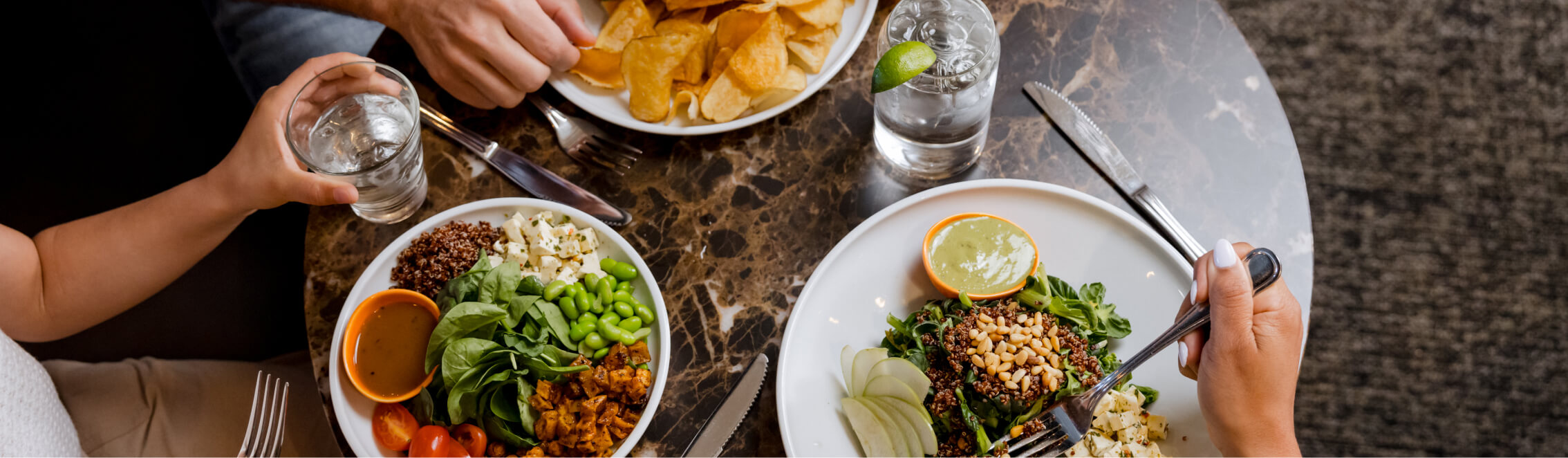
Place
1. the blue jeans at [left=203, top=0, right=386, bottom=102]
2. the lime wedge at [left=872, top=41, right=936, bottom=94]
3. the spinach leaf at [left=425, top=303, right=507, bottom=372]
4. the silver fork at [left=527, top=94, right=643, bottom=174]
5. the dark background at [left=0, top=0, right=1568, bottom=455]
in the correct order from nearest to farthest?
the lime wedge at [left=872, top=41, right=936, bottom=94] → the spinach leaf at [left=425, top=303, right=507, bottom=372] → the silver fork at [left=527, top=94, right=643, bottom=174] → the blue jeans at [left=203, top=0, right=386, bottom=102] → the dark background at [left=0, top=0, right=1568, bottom=455]

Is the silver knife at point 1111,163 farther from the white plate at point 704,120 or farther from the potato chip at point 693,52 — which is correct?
the potato chip at point 693,52

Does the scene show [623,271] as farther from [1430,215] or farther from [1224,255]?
[1430,215]

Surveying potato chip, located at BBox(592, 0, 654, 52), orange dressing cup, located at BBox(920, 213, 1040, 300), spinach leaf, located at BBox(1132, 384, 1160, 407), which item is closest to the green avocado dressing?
orange dressing cup, located at BBox(920, 213, 1040, 300)

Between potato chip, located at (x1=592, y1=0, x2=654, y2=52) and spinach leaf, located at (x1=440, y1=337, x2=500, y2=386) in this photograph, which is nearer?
spinach leaf, located at (x1=440, y1=337, x2=500, y2=386)

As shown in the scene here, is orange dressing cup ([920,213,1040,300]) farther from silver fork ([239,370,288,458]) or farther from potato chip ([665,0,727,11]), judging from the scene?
silver fork ([239,370,288,458])

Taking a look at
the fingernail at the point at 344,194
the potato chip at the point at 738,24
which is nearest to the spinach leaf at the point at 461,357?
the fingernail at the point at 344,194

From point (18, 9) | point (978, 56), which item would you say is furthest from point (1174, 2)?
point (18, 9)

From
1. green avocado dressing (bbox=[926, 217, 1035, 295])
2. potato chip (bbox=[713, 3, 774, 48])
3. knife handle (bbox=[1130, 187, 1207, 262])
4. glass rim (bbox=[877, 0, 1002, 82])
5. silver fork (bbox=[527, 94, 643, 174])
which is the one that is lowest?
silver fork (bbox=[527, 94, 643, 174])
